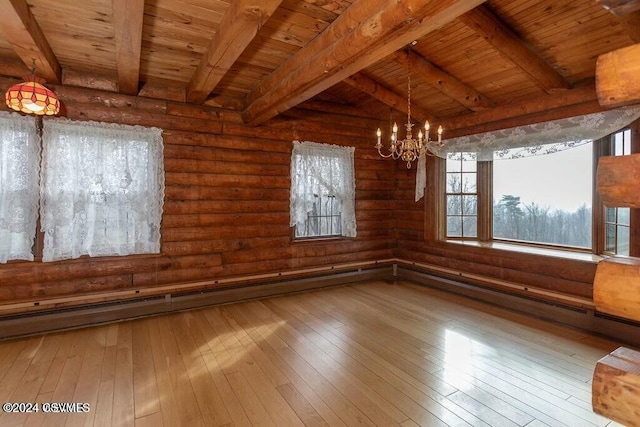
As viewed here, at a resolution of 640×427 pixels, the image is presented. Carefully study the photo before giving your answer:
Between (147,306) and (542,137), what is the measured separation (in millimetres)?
5265

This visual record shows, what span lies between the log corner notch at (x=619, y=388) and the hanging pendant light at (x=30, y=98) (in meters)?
4.11

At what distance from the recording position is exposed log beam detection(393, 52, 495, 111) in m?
3.64

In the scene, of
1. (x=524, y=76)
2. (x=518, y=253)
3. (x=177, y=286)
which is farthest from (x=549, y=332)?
(x=177, y=286)

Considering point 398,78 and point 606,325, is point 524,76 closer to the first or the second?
point 398,78

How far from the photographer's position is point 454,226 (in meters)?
5.30

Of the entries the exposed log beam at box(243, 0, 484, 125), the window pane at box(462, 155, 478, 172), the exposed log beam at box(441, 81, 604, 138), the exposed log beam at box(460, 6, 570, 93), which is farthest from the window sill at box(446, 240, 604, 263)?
the exposed log beam at box(243, 0, 484, 125)

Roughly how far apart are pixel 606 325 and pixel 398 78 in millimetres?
3704

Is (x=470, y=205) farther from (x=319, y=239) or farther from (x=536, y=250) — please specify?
(x=319, y=239)

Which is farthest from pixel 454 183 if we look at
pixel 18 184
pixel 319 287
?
pixel 18 184

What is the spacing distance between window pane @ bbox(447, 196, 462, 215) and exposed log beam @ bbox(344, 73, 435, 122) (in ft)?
4.61

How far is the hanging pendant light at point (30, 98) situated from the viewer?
2.67m

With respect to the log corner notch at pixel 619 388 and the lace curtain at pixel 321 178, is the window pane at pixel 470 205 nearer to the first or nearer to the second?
the lace curtain at pixel 321 178

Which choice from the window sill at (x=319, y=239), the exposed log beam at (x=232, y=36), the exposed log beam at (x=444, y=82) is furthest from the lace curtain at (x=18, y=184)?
the exposed log beam at (x=444, y=82)

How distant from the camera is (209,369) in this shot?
2.69m
